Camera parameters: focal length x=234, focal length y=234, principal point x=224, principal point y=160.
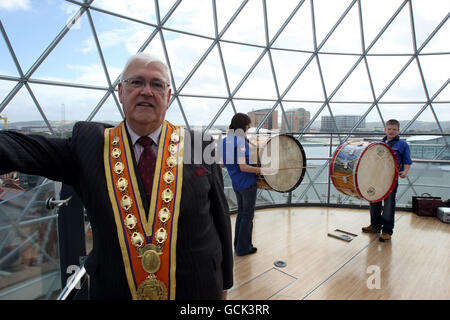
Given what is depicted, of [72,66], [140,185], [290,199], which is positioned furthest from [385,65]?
[140,185]

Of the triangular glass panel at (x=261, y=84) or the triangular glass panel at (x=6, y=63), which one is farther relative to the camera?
the triangular glass panel at (x=261, y=84)

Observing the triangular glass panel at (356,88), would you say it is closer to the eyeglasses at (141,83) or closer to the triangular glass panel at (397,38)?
the triangular glass panel at (397,38)

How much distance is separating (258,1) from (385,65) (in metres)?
8.22

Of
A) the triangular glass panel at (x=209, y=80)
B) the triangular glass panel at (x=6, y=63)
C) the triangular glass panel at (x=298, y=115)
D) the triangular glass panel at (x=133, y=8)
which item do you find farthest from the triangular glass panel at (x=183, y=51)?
the triangular glass panel at (x=298, y=115)

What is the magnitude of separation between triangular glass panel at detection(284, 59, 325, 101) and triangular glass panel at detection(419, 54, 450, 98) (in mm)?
5045

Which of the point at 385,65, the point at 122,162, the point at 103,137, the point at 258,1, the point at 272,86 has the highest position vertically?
the point at 258,1

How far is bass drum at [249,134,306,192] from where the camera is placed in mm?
3617

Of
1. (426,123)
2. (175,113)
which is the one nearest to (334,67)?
(426,123)

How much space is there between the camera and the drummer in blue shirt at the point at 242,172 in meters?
3.34

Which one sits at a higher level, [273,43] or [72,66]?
[273,43]

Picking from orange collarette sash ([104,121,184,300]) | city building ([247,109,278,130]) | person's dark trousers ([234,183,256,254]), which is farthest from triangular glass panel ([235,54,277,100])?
orange collarette sash ([104,121,184,300])

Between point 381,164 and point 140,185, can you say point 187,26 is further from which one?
point 140,185

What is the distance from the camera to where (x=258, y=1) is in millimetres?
9992

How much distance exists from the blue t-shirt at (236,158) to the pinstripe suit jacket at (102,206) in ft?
6.72
